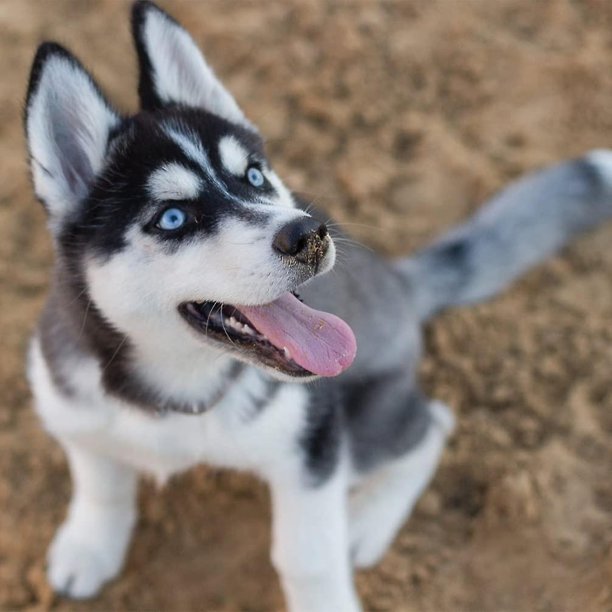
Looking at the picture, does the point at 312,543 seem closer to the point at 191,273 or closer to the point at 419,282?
the point at 191,273

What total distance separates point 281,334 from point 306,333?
0.07 meters

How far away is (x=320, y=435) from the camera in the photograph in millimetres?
2848

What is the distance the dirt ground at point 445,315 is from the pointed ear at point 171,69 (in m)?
1.61

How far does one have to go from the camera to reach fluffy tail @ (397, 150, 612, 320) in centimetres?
381

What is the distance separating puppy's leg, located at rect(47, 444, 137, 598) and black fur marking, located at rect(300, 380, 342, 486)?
0.82 meters

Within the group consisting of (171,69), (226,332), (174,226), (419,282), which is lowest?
(419,282)

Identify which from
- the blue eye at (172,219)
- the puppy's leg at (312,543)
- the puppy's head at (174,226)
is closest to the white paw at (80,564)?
the puppy's leg at (312,543)

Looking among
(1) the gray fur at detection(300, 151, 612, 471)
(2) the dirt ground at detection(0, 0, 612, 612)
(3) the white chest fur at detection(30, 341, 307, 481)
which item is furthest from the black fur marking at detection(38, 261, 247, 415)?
(2) the dirt ground at detection(0, 0, 612, 612)

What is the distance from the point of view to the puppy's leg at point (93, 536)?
3.32 meters

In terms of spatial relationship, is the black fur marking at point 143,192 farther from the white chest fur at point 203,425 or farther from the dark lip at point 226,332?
the white chest fur at point 203,425

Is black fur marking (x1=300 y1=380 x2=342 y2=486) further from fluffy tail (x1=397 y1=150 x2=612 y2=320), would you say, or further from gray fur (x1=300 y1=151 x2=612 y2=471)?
fluffy tail (x1=397 y1=150 x2=612 y2=320)

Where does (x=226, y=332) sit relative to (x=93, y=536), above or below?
above

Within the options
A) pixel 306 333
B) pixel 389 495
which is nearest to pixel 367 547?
pixel 389 495

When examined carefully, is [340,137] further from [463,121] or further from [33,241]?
[33,241]
